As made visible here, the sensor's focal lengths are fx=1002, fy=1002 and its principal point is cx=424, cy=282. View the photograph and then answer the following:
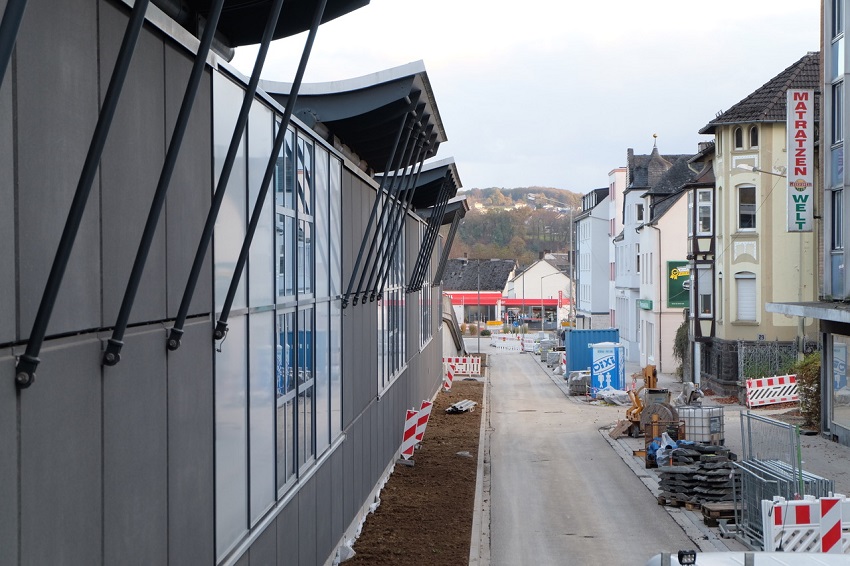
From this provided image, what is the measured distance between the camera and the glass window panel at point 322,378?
11508 millimetres

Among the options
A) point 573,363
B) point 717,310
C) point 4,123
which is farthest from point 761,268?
point 4,123

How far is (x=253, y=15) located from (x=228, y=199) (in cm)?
188

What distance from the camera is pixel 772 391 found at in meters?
34.0

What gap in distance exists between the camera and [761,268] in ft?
128

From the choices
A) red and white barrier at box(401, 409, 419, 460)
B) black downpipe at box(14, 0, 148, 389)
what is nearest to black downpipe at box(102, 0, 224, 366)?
black downpipe at box(14, 0, 148, 389)

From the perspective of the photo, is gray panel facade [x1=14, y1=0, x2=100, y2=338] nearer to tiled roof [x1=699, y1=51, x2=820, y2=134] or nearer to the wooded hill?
tiled roof [x1=699, y1=51, x2=820, y2=134]

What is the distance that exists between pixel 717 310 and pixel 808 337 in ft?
15.0

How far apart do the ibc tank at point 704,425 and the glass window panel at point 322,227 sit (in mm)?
12802

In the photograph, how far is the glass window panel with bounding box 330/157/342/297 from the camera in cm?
1298

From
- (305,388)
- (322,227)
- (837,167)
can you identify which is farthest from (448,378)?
(305,388)

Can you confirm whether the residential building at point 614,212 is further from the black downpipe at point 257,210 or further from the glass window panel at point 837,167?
the black downpipe at point 257,210

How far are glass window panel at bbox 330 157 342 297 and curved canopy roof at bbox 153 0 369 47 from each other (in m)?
3.87

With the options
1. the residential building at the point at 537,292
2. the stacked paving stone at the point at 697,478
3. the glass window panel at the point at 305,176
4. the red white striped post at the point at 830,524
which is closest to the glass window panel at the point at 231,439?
the glass window panel at the point at 305,176

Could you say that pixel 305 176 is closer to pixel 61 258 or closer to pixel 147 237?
pixel 147 237
